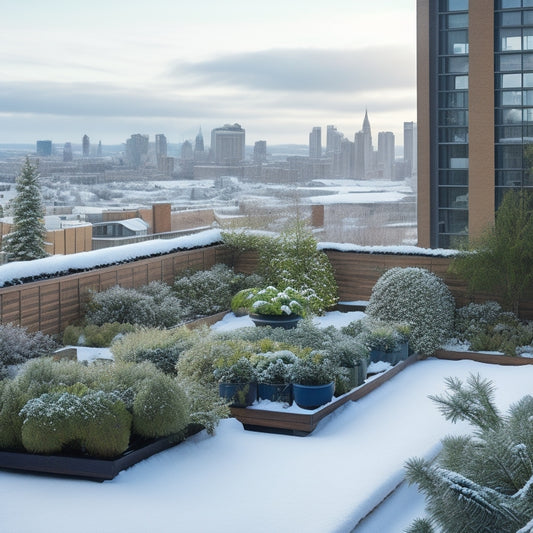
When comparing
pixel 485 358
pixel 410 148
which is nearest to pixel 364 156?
pixel 410 148

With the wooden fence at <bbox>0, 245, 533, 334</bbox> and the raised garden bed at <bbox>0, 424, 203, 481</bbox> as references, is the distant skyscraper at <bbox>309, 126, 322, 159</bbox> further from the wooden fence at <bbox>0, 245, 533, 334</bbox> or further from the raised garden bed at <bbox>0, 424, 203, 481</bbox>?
the raised garden bed at <bbox>0, 424, 203, 481</bbox>

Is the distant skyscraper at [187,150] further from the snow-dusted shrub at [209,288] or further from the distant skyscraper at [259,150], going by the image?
the snow-dusted shrub at [209,288]

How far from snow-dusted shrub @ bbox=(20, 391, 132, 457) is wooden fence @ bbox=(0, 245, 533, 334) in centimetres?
452

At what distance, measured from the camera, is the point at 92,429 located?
584cm

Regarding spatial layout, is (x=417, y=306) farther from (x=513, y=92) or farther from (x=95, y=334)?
(x=513, y=92)

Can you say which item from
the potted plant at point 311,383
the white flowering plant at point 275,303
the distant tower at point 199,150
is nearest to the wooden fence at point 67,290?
the white flowering plant at point 275,303

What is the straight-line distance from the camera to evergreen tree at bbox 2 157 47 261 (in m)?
25.9

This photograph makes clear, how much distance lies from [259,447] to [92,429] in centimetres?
161

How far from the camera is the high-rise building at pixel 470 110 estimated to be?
33.5 metres

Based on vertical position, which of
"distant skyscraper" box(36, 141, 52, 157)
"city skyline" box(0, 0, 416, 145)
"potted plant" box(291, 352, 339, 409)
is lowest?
"potted plant" box(291, 352, 339, 409)

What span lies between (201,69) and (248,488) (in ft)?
105

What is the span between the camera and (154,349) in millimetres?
8859

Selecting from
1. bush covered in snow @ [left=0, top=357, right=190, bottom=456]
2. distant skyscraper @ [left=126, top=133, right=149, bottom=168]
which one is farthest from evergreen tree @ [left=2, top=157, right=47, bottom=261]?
bush covered in snow @ [left=0, top=357, right=190, bottom=456]

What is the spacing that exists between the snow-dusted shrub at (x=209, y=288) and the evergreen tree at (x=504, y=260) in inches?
144
